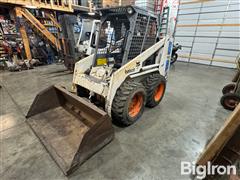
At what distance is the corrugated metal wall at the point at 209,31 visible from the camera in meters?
6.27

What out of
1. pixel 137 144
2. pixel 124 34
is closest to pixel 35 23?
pixel 124 34

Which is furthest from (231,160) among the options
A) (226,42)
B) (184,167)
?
(226,42)

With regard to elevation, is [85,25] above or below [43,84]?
above

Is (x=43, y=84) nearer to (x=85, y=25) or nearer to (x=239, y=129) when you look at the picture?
(x=85, y=25)

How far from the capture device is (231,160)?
113cm

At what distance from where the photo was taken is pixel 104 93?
191cm

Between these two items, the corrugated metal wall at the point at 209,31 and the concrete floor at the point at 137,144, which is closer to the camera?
the concrete floor at the point at 137,144

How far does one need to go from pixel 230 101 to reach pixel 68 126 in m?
3.18

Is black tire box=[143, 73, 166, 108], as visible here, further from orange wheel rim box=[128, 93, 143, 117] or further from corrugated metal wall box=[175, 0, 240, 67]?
corrugated metal wall box=[175, 0, 240, 67]

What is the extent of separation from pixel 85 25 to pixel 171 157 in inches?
254

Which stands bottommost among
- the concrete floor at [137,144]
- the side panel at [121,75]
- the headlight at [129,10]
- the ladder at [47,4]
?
the concrete floor at [137,144]

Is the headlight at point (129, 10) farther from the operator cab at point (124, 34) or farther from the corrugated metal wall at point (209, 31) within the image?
the corrugated metal wall at point (209, 31)

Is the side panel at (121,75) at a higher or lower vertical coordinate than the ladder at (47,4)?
lower

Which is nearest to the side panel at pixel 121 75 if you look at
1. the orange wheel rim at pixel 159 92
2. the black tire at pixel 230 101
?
the orange wheel rim at pixel 159 92
